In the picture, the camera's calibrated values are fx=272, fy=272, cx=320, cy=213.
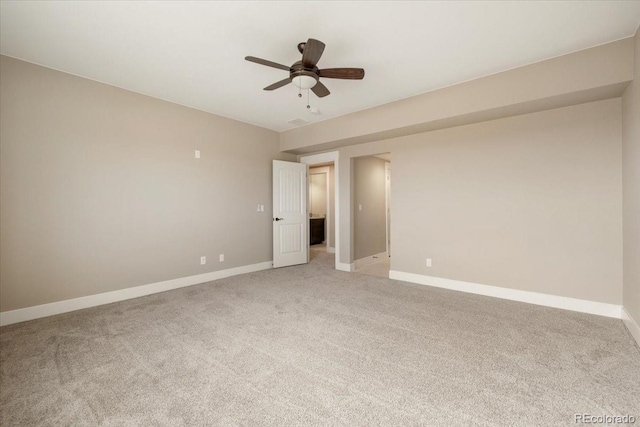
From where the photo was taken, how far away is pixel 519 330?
2629 millimetres

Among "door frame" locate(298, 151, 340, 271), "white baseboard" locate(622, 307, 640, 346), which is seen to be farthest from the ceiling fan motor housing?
"white baseboard" locate(622, 307, 640, 346)

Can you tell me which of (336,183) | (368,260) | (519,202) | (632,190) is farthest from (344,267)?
(632,190)

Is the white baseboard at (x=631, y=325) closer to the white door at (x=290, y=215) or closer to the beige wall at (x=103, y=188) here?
the white door at (x=290, y=215)

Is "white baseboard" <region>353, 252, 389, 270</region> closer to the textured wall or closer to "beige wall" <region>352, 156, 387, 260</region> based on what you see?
"beige wall" <region>352, 156, 387, 260</region>

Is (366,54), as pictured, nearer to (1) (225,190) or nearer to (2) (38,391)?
(1) (225,190)

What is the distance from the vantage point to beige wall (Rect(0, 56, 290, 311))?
288 centimetres

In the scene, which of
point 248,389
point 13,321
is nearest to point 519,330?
point 248,389

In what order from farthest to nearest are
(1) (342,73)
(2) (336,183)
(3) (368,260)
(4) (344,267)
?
(3) (368,260) → (2) (336,183) → (4) (344,267) → (1) (342,73)

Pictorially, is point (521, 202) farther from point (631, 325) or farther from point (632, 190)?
point (631, 325)

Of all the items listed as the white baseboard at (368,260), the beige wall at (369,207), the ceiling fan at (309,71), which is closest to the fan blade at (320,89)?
the ceiling fan at (309,71)

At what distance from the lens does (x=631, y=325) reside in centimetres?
254

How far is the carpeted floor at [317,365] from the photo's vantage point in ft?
5.22

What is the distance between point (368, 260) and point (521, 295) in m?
2.93

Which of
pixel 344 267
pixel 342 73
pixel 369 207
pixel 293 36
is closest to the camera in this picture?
A: pixel 293 36
